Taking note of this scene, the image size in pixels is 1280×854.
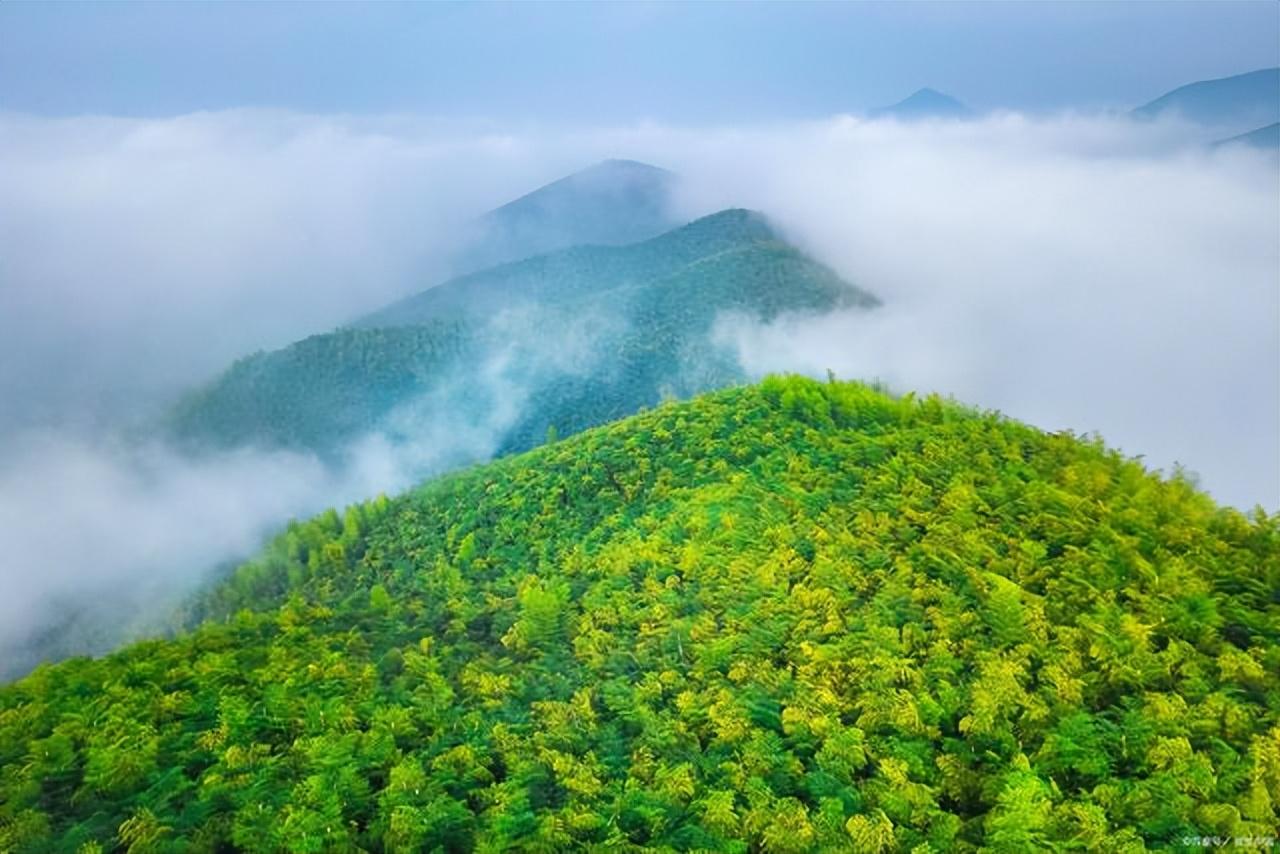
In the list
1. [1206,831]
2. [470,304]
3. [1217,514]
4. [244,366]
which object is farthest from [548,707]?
[470,304]

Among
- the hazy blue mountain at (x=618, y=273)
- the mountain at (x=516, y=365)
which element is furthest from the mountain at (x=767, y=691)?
the hazy blue mountain at (x=618, y=273)

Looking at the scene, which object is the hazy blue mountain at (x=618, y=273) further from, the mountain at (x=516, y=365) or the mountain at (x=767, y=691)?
the mountain at (x=767, y=691)

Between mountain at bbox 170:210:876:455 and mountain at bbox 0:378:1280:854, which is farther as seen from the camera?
mountain at bbox 170:210:876:455

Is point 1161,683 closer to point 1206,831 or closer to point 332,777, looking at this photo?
point 1206,831

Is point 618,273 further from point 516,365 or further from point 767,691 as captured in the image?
point 767,691

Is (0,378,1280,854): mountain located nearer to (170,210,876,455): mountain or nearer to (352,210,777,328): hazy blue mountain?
(170,210,876,455): mountain

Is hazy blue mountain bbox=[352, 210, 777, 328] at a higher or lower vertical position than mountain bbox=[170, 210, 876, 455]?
higher

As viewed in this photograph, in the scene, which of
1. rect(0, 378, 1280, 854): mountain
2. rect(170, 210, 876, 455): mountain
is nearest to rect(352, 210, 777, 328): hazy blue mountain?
rect(170, 210, 876, 455): mountain
